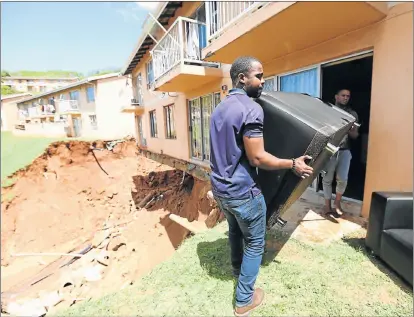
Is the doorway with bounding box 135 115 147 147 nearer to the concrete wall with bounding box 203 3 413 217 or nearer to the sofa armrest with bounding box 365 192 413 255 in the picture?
the concrete wall with bounding box 203 3 413 217

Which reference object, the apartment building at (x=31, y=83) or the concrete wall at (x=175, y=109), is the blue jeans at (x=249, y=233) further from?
the apartment building at (x=31, y=83)

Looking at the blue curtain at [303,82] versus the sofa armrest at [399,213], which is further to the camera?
the blue curtain at [303,82]

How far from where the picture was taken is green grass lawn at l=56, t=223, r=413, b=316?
7.09 ft

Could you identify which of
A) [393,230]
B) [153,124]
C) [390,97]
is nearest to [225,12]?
[390,97]

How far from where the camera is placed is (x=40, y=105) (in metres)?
32.4

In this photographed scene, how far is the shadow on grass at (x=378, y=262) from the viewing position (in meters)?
2.31

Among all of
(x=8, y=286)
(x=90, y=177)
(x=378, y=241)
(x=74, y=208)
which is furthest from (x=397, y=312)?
(x=90, y=177)

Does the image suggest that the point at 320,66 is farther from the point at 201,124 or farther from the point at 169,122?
the point at 169,122

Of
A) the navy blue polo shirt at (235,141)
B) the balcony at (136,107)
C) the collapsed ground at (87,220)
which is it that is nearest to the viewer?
the navy blue polo shirt at (235,141)

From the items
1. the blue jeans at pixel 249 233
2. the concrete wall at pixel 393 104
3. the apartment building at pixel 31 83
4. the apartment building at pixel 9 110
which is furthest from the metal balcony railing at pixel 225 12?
the apartment building at pixel 31 83

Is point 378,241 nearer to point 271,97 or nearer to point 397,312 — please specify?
point 397,312

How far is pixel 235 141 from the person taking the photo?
6.23 feet

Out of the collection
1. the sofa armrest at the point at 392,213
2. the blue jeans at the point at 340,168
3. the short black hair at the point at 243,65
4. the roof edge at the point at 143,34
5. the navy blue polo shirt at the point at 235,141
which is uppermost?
the roof edge at the point at 143,34

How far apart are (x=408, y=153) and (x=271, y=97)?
2316 millimetres
